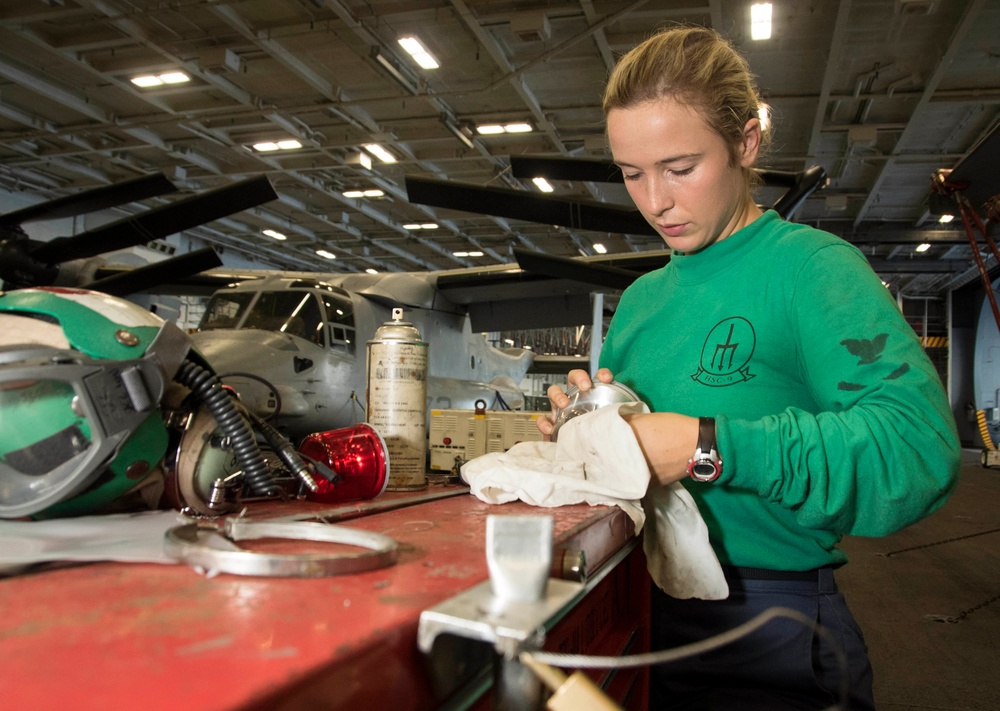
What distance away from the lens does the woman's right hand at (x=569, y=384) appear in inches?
51.6

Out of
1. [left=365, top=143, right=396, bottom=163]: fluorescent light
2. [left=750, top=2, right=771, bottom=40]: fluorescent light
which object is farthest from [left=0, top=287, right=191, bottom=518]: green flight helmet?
[left=365, top=143, right=396, bottom=163]: fluorescent light

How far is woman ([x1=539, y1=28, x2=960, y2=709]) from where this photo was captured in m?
0.96

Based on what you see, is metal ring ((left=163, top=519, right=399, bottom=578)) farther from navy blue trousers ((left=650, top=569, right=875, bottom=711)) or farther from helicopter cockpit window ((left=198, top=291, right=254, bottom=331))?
helicopter cockpit window ((left=198, top=291, right=254, bottom=331))

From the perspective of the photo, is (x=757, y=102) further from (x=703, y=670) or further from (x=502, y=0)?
(x=502, y=0)

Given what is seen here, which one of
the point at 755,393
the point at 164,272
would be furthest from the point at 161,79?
the point at 755,393

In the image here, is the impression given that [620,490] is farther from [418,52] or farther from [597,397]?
[418,52]

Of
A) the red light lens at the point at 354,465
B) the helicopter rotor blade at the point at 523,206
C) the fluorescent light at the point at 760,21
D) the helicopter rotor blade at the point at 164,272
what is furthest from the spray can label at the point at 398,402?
the fluorescent light at the point at 760,21

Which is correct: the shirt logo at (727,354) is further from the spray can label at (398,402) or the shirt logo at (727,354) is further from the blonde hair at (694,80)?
the spray can label at (398,402)

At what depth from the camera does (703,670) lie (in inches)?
49.4

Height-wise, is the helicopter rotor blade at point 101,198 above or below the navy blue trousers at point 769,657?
above

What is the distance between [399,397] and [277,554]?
29.3 inches

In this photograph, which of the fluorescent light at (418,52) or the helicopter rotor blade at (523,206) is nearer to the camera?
the helicopter rotor blade at (523,206)

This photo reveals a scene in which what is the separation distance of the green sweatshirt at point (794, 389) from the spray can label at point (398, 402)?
0.48 meters

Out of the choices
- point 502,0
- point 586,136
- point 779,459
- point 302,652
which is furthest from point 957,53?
point 302,652
